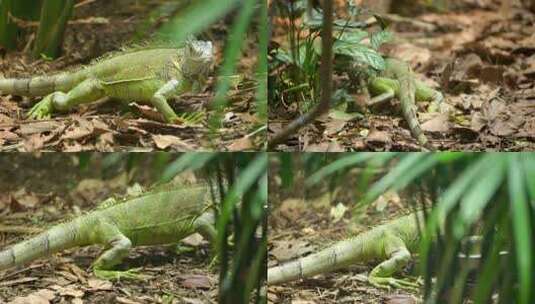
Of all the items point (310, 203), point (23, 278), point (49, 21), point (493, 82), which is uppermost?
point (49, 21)

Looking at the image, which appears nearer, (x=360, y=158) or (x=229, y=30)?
(x=229, y=30)

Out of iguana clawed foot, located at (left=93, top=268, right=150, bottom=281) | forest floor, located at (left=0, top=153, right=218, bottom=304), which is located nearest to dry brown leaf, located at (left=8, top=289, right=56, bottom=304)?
forest floor, located at (left=0, top=153, right=218, bottom=304)

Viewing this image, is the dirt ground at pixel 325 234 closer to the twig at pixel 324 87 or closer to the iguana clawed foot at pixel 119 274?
the twig at pixel 324 87

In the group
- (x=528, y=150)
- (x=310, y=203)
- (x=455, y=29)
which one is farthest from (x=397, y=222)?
(x=455, y=29)

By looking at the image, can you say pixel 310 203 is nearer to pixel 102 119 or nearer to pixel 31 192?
pixel 102 119

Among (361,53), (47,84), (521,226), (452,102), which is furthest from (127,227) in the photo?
(521,226)

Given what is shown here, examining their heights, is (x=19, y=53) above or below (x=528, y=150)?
above

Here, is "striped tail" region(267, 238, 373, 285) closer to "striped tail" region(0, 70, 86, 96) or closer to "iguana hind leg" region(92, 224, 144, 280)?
"iguana hind leg" region(92, 224, 144, 280)

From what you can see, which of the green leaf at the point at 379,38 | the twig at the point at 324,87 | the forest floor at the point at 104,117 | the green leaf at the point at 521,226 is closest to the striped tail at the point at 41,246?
the forest floor at the point at 104,117
